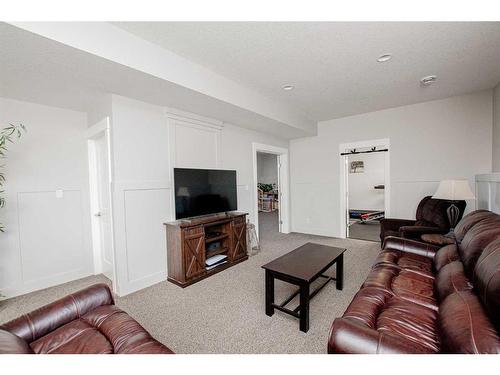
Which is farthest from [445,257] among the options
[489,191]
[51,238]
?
[51,238]

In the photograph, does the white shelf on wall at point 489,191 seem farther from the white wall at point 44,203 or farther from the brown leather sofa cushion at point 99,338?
the white wall at point 44,203

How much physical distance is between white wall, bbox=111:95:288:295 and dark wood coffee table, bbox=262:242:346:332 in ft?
5.34

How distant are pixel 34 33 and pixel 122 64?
1.78 ft

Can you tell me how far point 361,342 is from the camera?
99cm

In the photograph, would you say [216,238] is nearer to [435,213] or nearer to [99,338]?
[99,338]

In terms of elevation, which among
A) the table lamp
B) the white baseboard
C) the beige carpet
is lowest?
the beige carpet

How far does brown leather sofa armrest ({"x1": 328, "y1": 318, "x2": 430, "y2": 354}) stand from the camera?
0.96 meters

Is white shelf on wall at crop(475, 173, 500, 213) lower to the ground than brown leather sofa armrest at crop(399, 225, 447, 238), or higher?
higher

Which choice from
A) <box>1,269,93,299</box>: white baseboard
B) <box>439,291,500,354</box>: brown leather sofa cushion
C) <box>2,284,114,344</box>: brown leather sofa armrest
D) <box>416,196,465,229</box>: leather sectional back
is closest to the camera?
<box>439,291,500,354</box>: brown leather sofa cushion

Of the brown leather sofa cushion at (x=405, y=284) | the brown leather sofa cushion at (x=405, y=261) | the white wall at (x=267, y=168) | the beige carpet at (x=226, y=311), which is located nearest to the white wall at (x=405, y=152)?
the beige carpet at (x=226, y=311)

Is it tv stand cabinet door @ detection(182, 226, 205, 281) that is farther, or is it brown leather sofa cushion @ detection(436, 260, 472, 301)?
tv stand cabinet door @ detection(182, 226, 205, 281)

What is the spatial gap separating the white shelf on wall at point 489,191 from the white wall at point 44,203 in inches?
204

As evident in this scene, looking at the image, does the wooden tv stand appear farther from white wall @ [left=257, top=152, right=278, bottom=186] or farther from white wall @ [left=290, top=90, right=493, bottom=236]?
white wall @ [left=257, top=152, right=278, bottom=186]

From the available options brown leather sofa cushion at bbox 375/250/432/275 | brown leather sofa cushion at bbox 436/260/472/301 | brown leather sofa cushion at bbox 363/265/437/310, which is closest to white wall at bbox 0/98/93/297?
brown leather sofa cushion at bbox 363/265/437/310
